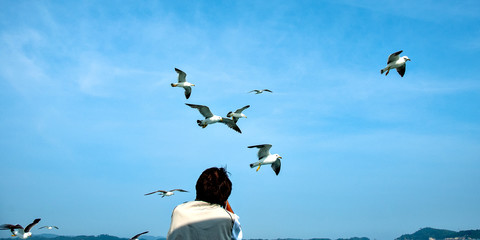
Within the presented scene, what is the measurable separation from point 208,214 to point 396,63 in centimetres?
2088

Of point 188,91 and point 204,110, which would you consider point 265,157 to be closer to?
point 204,110

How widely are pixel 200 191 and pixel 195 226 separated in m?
0.38

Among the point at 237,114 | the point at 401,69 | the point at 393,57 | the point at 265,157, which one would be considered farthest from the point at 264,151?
the point at 401,69

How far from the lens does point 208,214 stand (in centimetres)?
451

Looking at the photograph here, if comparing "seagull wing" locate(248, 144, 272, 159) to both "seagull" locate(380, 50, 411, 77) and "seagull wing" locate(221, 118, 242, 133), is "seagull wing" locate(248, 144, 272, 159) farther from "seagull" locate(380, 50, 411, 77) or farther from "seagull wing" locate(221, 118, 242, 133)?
"seagull" locate(380, 50, 411, 77)

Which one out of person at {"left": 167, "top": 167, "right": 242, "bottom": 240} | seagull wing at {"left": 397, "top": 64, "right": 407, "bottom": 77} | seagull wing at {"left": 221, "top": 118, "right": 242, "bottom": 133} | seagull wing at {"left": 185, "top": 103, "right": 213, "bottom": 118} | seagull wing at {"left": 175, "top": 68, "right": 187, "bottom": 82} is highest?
seagull wing at {"left": 175, "top": 68, "right": 187, "bottom": 82}

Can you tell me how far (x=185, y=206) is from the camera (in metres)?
4.58

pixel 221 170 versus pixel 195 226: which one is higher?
pixel 221 170

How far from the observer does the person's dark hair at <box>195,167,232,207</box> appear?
4656 millimetres

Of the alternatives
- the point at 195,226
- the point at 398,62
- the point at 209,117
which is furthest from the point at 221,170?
the point at 398,62

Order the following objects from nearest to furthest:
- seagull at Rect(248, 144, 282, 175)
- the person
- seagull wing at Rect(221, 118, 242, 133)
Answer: the person, seagull at Rect(248, 144, 282, 175), seagull wing at Rect(221, 118, 242, 133)

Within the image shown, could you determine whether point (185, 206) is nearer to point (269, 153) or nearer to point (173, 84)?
point (269, 153)

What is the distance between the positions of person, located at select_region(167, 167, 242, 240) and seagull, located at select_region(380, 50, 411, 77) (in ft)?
64.7

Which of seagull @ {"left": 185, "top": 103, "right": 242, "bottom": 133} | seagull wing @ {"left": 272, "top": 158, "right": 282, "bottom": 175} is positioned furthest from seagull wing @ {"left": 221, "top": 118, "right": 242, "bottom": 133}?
seagull wing @ {"left": 272, "top": 158, "right": 282, "bottom": 175}
